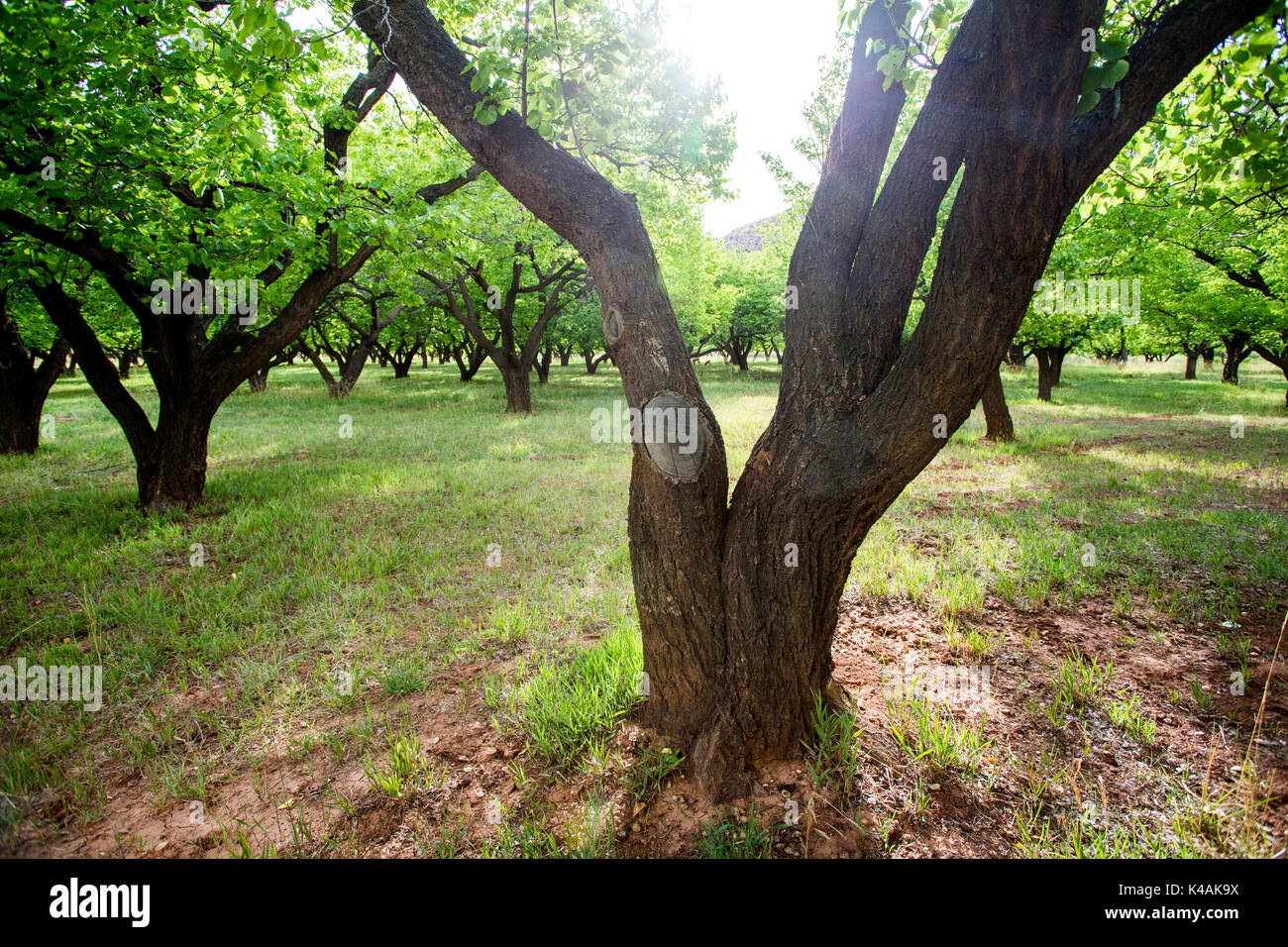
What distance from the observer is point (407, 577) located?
17.0ft

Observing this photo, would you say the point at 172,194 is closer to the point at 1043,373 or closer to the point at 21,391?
the point at 21,391

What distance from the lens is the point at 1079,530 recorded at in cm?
568

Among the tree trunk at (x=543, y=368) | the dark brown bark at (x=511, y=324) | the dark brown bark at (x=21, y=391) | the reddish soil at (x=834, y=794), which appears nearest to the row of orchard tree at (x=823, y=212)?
the reddish soil at (x=834, y=794)

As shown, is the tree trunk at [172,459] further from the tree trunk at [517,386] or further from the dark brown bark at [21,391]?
the tree trunk at [517,386]

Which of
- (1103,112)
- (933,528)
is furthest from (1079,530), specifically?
(1103,112)

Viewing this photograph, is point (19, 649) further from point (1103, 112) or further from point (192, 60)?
point (1103, 112)

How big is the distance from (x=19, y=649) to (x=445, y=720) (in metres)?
3.51

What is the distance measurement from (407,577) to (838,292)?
456 cm

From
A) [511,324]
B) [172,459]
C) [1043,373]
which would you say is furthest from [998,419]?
[172,459]

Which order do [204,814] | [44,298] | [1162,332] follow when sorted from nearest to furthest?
1. [204,814]
2. [44,298]
3. [1162,332]

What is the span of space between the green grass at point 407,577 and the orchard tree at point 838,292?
0.93 m

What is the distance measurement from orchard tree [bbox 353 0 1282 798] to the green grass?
0.93m

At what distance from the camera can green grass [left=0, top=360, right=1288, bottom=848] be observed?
3.10 meters
